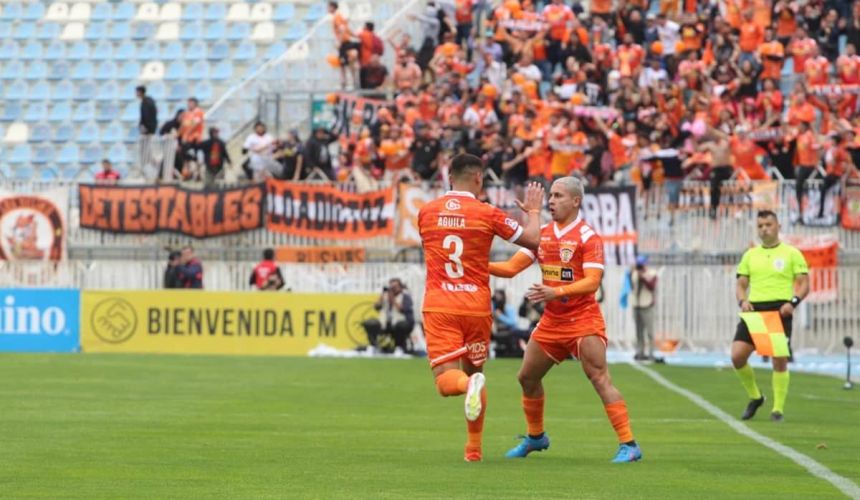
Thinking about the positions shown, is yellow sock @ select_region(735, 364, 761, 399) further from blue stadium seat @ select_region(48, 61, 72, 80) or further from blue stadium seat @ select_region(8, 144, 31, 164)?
blue stadium seat @ select_region(48, 61, 72, 80)

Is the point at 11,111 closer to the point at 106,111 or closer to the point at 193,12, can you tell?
the point at 106,111

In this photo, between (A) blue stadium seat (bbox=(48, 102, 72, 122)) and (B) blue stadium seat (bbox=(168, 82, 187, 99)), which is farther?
(A) blue stadium seat (bbox=(48, 102, 72, 122))

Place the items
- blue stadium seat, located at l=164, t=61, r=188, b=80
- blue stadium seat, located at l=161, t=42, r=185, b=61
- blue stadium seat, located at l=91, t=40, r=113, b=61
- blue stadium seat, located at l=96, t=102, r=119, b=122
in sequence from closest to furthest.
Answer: blue stadium seat, located at l=96, t=102, r=119, b=122, blue stadium seat, located at l=164, t=61, r=188, b=80, blue stadium seat, located at l=161, t=42, r=185, b=61, blue stadium seat, located at l=91, t=40, r=113, b=61

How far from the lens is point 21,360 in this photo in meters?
28.3

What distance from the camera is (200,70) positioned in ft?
135

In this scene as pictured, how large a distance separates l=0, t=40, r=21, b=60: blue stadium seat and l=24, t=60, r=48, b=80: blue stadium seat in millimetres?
552

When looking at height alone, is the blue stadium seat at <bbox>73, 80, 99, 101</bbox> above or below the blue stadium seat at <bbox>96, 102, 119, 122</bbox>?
above

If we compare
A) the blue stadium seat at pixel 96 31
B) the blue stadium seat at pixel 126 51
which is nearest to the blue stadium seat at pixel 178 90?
the blue stadium seat at pixel 126 51

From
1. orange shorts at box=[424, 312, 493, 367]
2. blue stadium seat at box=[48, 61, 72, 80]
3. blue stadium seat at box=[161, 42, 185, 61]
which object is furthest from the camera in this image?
blue stadium seat at box=[48, 61, 72, 80]

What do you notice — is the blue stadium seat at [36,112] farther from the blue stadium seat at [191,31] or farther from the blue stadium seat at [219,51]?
the blue stadium seat at [219,51]

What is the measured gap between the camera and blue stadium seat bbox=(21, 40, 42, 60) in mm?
42188

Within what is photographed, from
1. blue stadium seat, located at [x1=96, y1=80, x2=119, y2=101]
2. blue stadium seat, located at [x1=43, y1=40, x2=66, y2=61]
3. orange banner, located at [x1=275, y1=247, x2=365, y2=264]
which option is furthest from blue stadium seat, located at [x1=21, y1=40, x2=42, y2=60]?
orange banner, located at [x1=275, y1=247, x2=365, y2=264]

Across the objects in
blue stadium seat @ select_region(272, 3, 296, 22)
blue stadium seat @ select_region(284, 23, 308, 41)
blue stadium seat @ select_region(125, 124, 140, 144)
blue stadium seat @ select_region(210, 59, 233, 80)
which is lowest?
blue stadium seat @ select_region(125, 124, 140, 144)

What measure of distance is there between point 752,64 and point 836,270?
14.0 feet
